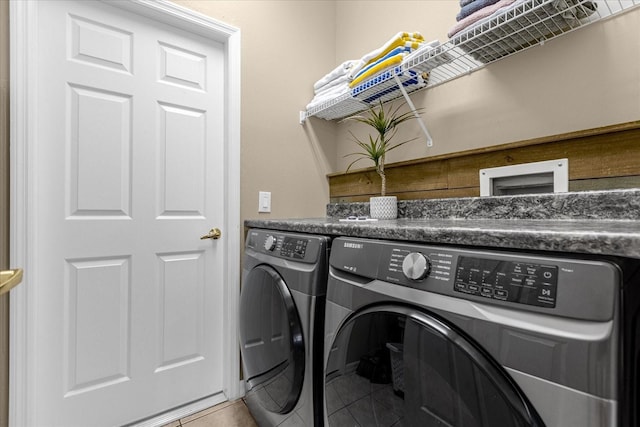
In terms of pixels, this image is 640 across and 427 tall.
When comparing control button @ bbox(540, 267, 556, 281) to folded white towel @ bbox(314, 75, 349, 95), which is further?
folded white towel @ bbox(314, 75, 349, 95)

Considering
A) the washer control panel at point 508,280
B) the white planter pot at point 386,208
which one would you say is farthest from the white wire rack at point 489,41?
the washer control panel at point 508,280

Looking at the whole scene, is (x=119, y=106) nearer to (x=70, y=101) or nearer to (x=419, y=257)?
(x=70, y=101)

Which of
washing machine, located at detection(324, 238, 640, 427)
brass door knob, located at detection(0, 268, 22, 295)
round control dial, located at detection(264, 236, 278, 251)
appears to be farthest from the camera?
round control dial, located at detection(264, 236, 278, 251)

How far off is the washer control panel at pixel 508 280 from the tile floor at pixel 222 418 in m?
1.36

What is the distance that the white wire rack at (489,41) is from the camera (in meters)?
0.99

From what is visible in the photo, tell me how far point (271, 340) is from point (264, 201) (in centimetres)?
83

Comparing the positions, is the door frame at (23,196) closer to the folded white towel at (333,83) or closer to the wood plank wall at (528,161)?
the folded white towel at (333,83)

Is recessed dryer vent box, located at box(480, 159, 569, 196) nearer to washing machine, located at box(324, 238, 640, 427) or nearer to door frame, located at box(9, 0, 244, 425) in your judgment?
washing machine, located at box(324, 238, 640, 427)

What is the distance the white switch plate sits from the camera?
1.74m

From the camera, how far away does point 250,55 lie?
1.72m

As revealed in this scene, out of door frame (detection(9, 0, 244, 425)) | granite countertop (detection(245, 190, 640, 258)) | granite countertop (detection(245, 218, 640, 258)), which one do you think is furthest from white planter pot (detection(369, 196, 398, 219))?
door frame (detection(9, 0, 244, 425))

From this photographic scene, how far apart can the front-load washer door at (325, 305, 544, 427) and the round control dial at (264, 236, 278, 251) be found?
505mm

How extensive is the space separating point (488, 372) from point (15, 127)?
5.48ft

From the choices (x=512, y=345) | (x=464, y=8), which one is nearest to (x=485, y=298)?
(x=512, y=345)
